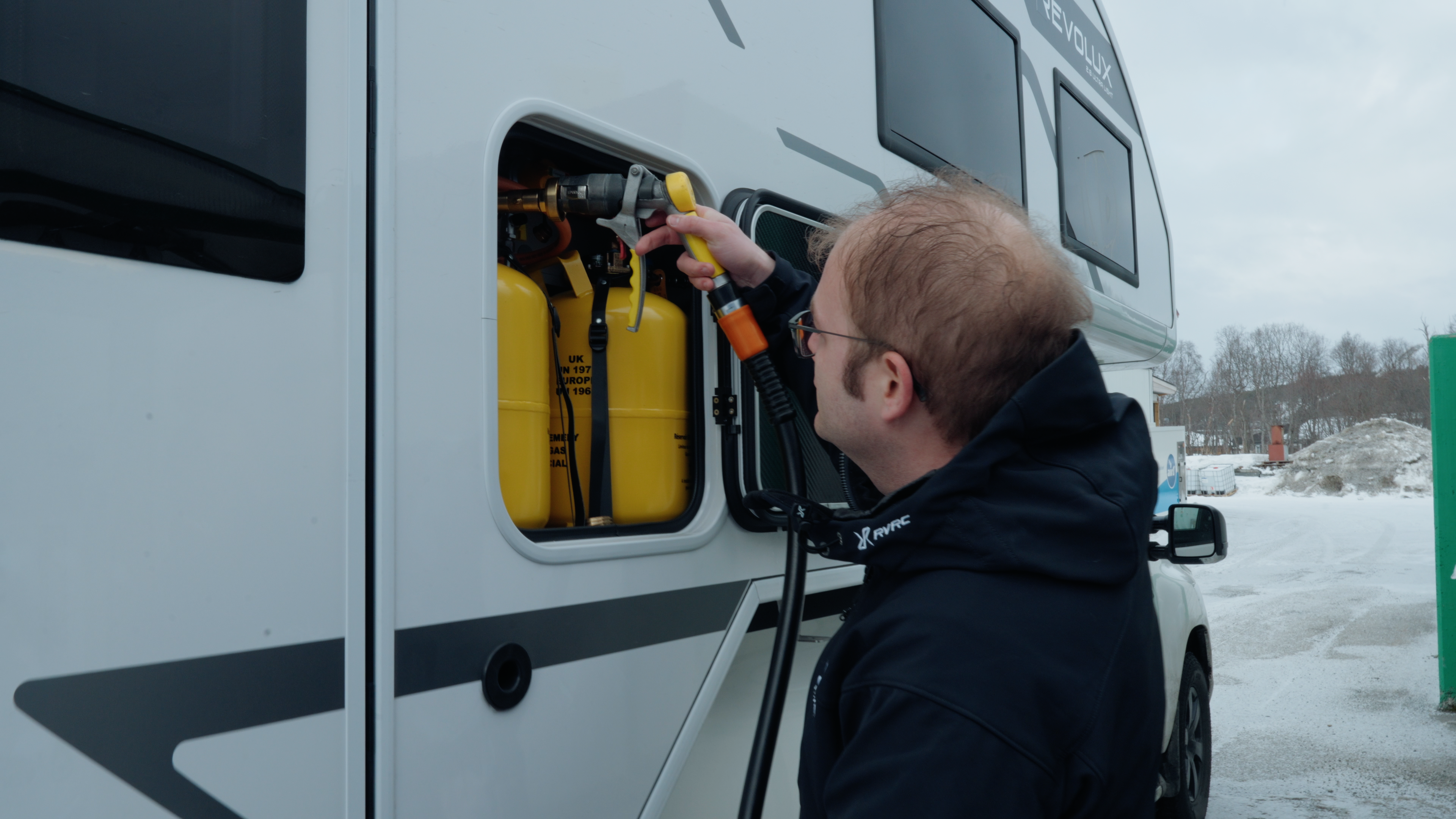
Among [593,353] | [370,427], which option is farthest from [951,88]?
[370,427]

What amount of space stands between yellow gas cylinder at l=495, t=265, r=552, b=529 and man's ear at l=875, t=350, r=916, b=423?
59 cm

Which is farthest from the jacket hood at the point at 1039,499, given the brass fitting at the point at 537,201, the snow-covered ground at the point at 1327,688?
the snow-covered ground at the point at 1327,688

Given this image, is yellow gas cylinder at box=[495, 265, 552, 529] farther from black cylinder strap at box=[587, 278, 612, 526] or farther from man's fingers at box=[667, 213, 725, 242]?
man's fingers at box=[667, 213, 725, 242]

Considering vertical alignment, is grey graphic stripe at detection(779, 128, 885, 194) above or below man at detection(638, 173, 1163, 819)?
above

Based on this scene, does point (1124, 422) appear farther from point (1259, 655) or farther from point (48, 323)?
point (1259, 655)

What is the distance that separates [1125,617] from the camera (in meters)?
1.21

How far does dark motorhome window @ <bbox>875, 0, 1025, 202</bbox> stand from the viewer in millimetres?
2662

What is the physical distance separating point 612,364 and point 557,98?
19.4 inches

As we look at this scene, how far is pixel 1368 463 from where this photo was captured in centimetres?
2498

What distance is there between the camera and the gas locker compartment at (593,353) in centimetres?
171

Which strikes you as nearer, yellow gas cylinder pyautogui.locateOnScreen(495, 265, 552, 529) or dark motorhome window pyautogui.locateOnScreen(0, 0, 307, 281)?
dark motorhome window pyautogui.locateOnScreen(0, 0, 307, 281)

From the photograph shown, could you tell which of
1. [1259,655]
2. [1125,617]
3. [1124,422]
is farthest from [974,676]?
[1259,655]

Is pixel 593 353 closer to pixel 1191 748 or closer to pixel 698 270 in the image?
pixel 698 270

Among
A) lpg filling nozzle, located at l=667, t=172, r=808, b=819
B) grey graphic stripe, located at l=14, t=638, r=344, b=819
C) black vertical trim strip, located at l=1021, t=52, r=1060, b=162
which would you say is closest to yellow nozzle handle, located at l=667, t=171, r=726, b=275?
lpg filling nozzle, located at l=667, t=172, r=808, b=819
